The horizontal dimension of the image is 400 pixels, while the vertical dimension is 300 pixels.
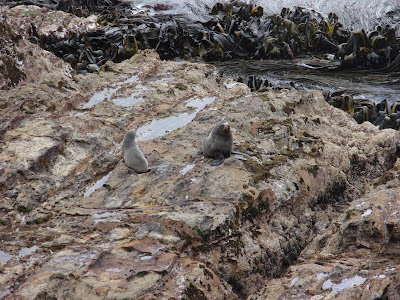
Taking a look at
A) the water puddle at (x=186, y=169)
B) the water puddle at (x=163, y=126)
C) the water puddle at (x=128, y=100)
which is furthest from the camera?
the water puddle at (x=128, y=100)

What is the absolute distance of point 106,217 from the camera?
419 centimetres

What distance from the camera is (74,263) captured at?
347cm

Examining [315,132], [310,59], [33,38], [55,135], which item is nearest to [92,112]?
[55,135]

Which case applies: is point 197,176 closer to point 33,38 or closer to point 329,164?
point 329,164

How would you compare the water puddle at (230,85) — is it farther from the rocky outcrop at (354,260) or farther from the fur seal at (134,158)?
the rocky outcrop at (354,260)

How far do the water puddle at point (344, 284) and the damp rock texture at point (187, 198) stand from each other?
2cm

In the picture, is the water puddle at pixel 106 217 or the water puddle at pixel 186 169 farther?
the water puddle at pixel 186 169

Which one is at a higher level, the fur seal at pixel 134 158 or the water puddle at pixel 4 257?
the fur seal at pixel 134 158

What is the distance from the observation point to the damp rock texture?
11.1ft

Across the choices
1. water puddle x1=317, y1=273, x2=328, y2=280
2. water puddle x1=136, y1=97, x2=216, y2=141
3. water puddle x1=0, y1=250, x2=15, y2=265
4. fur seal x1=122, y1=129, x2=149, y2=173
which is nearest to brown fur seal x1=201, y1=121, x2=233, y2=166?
fur seal x1=122, y1=129, x2=149, y2=173

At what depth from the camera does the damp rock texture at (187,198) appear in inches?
133

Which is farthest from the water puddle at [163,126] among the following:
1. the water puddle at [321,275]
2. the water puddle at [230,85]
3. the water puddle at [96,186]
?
the water puddle at [321,275]

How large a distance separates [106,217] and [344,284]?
2263 millimetres

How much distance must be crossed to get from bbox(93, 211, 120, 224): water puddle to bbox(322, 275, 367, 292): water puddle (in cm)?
200
